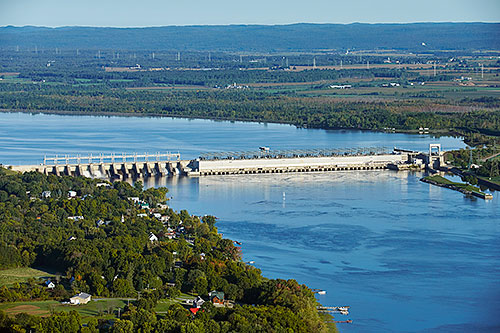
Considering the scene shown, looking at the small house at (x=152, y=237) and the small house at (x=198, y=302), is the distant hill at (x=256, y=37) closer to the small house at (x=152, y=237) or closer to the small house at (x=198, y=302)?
the small house at (x=152, y=237)

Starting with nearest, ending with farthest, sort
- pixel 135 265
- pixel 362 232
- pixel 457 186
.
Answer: pixel 135 265, pixel 362 232, pixel 457 186

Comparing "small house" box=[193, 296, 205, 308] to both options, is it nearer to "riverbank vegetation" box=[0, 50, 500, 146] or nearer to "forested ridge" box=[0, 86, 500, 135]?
"riverbank vegetation" box=[0, 50, 500, 146]

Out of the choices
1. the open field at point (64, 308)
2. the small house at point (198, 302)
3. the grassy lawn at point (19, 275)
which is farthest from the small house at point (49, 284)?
the small house at point (198, 302)

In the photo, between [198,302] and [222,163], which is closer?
[198,302]

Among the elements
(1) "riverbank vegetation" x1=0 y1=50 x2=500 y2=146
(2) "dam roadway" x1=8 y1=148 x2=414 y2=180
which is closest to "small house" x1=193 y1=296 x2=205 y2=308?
(2) "dam roadway" x1=8 y1=148 x2=414 y2=180

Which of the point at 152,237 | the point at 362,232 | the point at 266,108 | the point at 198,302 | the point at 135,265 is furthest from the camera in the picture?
the point at 266,108

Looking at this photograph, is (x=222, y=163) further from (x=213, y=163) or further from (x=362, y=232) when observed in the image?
(x=362, y=232)

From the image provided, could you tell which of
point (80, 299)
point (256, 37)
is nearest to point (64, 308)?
point (80, 299)

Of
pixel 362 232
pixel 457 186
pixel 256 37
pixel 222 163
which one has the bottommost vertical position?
pixel 362 232
